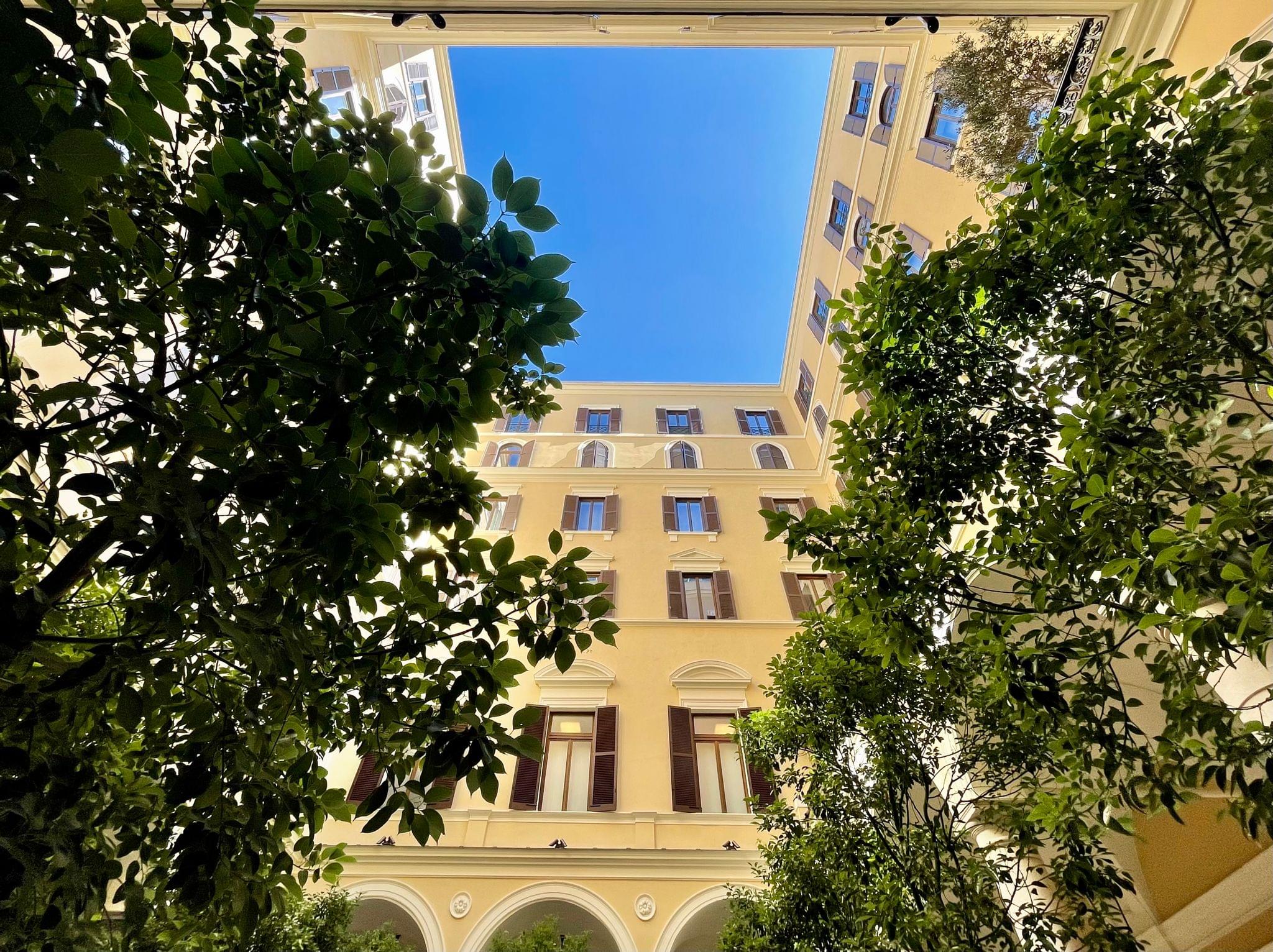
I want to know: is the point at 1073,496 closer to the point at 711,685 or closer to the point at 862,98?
the point at 711,685

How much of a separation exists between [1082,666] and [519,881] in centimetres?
894

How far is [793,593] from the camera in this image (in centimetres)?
1356

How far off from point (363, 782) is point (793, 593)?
29.0 feet

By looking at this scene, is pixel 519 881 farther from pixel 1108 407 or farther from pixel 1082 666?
pixel 1108 407

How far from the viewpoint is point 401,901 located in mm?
9000

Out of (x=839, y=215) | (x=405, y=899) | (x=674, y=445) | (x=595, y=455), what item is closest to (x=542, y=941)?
(x=405, y=899)

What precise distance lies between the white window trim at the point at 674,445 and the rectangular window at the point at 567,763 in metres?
7.47

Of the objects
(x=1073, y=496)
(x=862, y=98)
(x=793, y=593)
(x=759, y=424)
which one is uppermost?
(x=862, y=98)

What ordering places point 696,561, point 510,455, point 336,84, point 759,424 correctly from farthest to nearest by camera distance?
1. point 759,424
2. point 510,455
3. point 696,561
4. point 336,84

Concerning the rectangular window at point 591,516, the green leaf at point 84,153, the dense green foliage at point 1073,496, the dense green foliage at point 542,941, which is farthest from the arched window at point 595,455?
the green leaf at point 84,153

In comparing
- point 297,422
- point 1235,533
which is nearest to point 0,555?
point 297,422

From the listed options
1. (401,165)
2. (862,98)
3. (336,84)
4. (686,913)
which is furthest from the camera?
(862,98)

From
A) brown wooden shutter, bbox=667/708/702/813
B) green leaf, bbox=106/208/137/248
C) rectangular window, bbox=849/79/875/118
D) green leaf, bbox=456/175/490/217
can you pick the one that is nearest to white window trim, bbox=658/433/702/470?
brown wooden shutter, bbox=667/708/702/813

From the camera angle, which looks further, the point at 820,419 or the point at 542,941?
the point at 820,419
